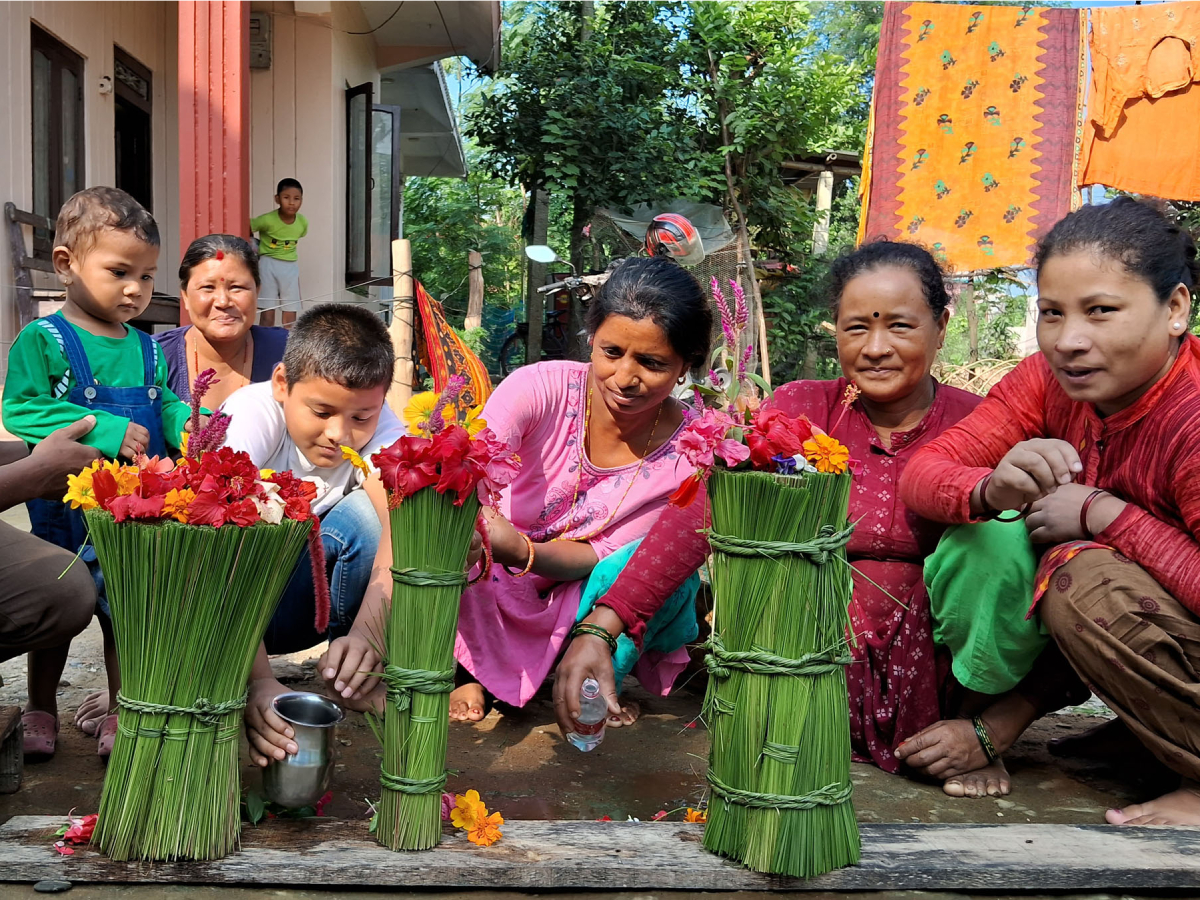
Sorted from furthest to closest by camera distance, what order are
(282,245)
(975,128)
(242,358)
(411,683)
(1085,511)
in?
(282,245) → (975,128) → (242,358) → (1085,511) → (411,683)

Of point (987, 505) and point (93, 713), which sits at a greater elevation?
point (987, 505)

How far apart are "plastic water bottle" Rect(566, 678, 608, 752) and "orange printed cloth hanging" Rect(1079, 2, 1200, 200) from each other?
5821 mm

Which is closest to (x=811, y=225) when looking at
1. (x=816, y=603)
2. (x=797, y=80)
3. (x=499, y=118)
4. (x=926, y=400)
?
(x=797, y=80)

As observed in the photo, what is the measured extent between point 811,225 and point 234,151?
27.7ft

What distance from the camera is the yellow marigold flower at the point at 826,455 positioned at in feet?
6.08

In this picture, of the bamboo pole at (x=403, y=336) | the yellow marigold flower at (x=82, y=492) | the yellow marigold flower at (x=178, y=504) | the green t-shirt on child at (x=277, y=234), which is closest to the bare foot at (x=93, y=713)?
the yellow marigold flower at (x=82, y=492)

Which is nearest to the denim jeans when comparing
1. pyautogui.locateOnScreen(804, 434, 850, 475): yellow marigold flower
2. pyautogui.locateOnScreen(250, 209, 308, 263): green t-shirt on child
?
pyautogui.locateOnScreen(804, 434, 850, 475): yellow marigold flower

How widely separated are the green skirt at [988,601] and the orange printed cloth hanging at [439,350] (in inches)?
150

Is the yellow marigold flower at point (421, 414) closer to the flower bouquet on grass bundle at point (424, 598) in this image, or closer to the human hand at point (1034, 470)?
the flower bouquet on grass bundle at point (424, 598)

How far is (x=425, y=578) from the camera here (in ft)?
6.15

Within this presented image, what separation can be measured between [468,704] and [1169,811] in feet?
6.11

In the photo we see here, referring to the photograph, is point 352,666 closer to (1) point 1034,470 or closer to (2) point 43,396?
(2) point 43,396

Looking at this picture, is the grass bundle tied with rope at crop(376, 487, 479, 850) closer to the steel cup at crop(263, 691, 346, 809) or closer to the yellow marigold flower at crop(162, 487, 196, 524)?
the steel cup at crop(263, 691, 346, 809)

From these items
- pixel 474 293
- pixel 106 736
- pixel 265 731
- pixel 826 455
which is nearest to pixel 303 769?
pixel 265 731
